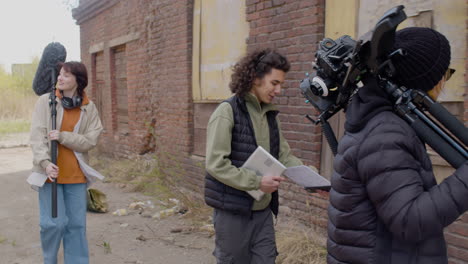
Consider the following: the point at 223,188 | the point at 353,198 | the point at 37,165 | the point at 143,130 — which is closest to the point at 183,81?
the point at 143,130

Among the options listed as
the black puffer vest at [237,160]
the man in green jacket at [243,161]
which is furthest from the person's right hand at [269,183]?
the black puffer vest at [237,160]

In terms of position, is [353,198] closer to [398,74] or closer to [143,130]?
[398,74]

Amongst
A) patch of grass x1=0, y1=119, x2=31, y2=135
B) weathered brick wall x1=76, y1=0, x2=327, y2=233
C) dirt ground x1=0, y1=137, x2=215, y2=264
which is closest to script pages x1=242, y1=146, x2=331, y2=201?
weathered brick wall x1=76, y1=0, x2=327, y2=233

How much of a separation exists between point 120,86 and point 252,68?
7228 mm

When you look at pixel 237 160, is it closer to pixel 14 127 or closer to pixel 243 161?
pixel 243 161

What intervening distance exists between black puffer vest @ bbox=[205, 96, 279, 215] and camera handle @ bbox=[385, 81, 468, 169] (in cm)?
117

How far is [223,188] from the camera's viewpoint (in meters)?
2.52

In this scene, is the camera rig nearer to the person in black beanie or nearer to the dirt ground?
the person in black beanie

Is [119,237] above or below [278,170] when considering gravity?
below

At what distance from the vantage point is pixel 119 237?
4887mm

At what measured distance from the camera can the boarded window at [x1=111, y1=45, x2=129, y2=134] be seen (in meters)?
8.97

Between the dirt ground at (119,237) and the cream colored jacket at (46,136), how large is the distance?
54.5 inches

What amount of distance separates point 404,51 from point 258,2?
11.8ft

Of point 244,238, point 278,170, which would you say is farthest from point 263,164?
point 244,238
